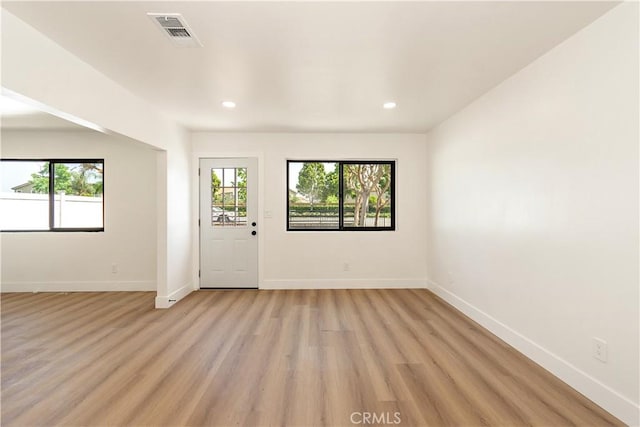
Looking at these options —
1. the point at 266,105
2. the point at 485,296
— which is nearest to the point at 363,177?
the point at 266,105

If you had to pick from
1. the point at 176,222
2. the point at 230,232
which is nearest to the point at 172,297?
the point at 176,222

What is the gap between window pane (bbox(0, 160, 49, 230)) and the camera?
4.65 metres

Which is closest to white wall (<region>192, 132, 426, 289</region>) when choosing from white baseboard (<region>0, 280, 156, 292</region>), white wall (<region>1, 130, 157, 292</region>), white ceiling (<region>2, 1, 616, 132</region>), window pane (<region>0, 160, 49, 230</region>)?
white wall (<region>1, 130, 157, 292</region>)

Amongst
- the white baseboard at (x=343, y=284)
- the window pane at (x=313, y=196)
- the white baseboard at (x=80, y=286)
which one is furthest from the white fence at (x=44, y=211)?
the window pane at (x=313, y=196)

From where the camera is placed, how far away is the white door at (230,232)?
15.8 ft

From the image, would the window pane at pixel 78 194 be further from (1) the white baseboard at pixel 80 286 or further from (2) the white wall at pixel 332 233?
(2) the white wall at pixel 332 233

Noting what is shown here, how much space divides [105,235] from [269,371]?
12.7 ft

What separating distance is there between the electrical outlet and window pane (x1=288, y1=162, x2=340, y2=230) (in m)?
3.38

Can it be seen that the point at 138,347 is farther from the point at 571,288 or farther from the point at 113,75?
the point at 571,288

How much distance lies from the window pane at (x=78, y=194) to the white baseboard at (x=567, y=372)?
5494 millimetres

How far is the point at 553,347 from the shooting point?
7.62 ft

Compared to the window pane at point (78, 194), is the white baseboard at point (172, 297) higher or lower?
lower

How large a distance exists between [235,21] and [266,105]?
5.09 feet

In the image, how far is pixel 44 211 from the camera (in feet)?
15.4
